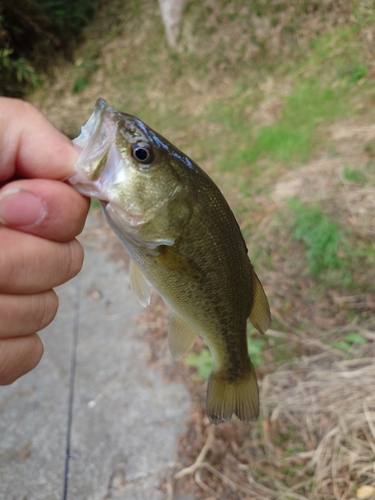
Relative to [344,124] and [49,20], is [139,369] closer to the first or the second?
[344,124]

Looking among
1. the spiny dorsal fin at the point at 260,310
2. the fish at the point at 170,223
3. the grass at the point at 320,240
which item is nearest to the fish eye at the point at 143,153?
the fish at the point at 170,223

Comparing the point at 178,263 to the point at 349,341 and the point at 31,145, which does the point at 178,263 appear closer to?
the point at 31,145

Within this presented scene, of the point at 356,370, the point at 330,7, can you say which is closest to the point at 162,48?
the point at 330,7

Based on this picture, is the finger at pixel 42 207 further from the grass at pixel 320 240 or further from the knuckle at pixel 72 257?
the grass at pixel 320 240

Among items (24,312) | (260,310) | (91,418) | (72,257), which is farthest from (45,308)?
(91,418)

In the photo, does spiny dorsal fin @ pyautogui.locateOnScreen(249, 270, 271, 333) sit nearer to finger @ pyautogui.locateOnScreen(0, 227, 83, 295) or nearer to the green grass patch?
finger @ pyautogui.locateOnScreen(0, 227, 83, 295)

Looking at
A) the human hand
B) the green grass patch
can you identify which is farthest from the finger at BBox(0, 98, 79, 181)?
the green grass patch
